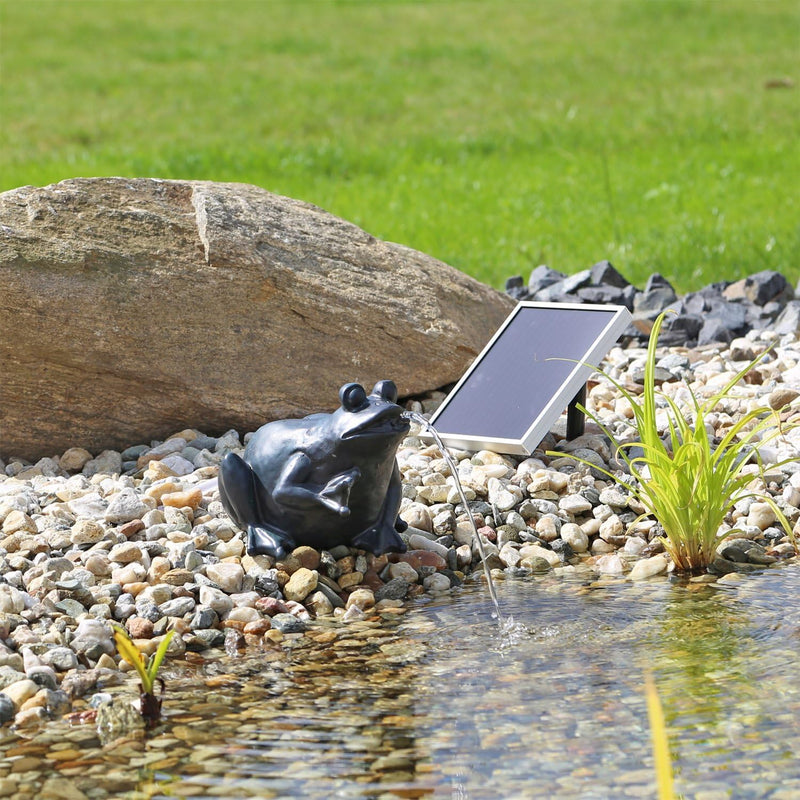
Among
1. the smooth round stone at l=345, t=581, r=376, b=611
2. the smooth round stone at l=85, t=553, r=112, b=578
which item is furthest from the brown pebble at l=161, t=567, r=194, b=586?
the smooth round stone at l=345, t=581, r=376, b=611

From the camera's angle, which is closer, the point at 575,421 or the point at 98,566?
the point at 98,566

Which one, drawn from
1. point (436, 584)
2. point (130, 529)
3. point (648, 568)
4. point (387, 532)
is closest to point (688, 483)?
point (648, 568)

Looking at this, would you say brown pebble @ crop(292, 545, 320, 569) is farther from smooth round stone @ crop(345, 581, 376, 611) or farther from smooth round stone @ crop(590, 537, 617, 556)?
smooth round stone @ crop(590, 537, 617, 556)

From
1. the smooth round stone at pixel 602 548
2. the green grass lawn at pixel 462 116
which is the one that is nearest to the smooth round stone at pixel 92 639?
the smooth round stone at pixel 602 548

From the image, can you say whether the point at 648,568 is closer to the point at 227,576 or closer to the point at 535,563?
the point at 535,563

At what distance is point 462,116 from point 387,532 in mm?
12648

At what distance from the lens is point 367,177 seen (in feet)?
40.6

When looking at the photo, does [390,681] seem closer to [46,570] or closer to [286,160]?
[46,570]

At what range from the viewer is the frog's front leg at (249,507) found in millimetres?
4102

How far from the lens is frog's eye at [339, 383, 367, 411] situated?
3883 mm

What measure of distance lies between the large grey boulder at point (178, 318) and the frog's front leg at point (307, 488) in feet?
4.93

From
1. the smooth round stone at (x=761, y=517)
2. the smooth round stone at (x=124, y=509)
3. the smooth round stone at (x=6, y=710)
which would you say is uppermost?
the smooth round stone at (x=124, y=509)

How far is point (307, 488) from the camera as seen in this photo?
4.01m

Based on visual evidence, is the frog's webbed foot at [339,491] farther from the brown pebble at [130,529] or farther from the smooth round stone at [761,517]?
the smooth round stone at [761,517]
